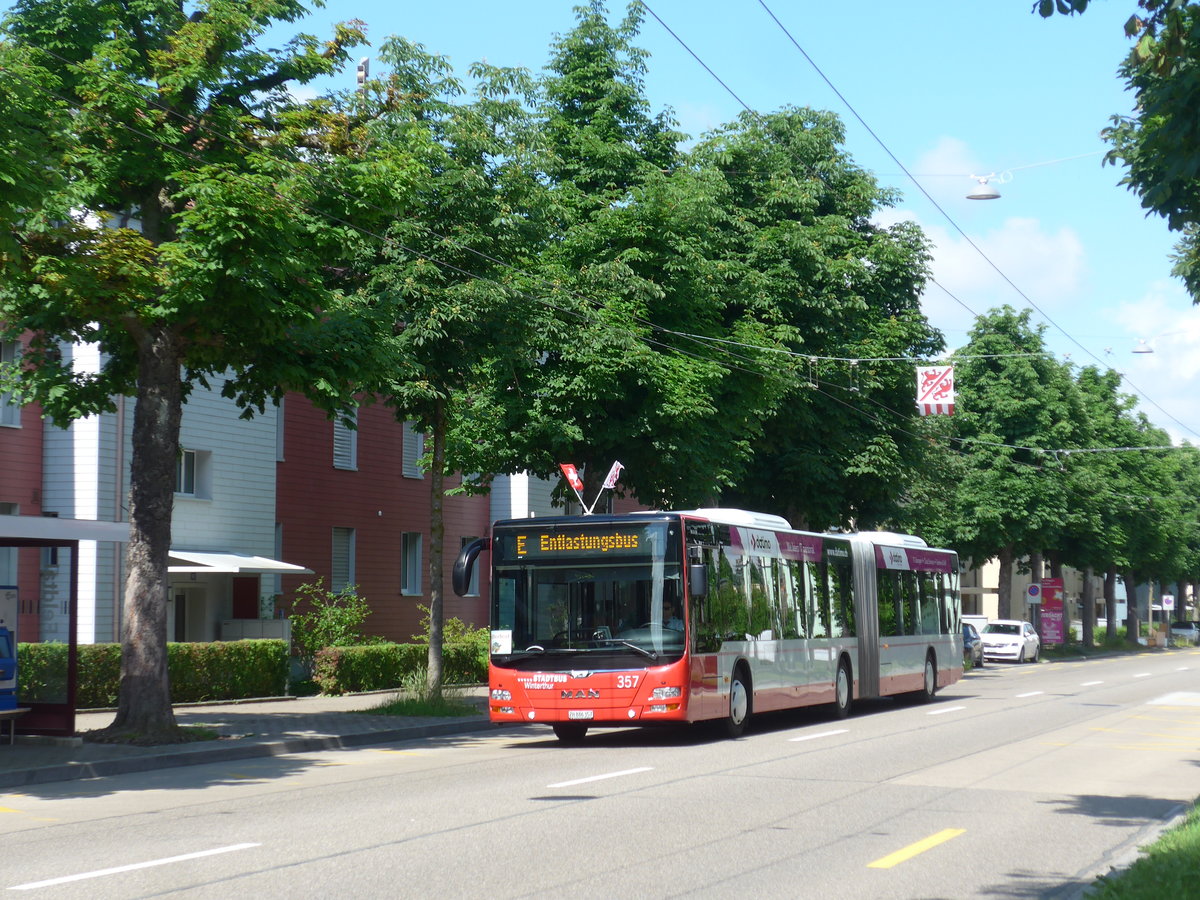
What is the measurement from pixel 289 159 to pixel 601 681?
24.8 feet

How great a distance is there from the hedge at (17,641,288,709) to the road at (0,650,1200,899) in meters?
7.14

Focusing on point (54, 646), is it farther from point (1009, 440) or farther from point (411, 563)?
point (1009, 440)

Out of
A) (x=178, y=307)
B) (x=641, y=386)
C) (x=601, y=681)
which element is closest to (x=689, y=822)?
(x=601, y=681)

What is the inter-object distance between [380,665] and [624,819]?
1945 centimetres

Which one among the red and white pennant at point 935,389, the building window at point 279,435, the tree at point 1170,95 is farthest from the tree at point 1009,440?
the tree at point 1170,95

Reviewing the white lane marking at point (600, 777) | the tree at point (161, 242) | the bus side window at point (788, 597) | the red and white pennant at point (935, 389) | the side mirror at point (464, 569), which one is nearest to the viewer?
the white lane marking at point (600, 777)

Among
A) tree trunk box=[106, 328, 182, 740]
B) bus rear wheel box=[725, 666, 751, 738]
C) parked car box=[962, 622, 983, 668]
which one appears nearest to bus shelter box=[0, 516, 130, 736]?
tree trunk box=[106, 328, 182, 740]

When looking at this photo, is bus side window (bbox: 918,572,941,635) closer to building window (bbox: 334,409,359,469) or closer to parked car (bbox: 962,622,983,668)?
building window (bbox: 334,409,359,469)

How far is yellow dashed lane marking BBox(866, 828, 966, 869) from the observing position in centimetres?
936

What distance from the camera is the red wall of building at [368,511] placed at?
35125 mm

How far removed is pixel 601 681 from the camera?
60.4 ft

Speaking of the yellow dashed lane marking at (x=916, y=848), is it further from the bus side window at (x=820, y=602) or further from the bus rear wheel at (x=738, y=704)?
the bus side window at (x=820, y=602)

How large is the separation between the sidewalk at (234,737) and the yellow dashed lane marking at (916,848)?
29.5ft

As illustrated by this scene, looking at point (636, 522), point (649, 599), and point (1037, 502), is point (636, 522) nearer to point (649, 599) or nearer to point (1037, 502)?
point (649, 599)
